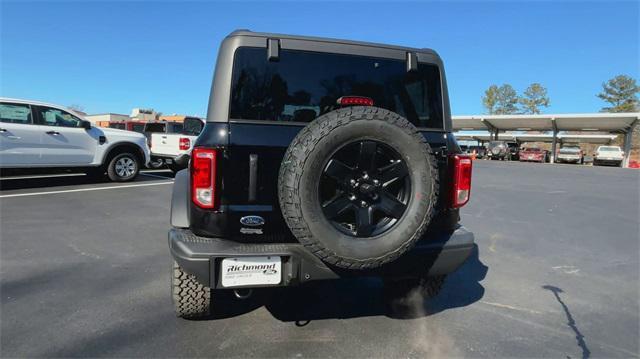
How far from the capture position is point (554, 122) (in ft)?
125

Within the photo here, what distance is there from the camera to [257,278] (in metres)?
2.43

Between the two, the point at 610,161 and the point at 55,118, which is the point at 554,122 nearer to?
the point at 610,161

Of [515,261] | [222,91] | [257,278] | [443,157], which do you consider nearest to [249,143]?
[222,91]

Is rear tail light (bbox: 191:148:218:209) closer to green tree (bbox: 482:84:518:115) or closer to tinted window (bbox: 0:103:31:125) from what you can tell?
tinted window (bbox: 0:103:31:125)

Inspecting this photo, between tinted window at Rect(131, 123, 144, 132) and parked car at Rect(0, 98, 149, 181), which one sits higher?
tinted window at Rect(131, 123, 144, 132)

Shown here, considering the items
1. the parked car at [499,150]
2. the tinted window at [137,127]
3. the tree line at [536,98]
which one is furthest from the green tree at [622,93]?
the tinted window at [137,127]

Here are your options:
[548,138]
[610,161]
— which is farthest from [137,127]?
[548,138]

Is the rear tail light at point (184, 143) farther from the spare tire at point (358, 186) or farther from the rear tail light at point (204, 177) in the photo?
the spare tire at point (358, 186)

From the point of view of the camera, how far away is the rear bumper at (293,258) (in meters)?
2.38

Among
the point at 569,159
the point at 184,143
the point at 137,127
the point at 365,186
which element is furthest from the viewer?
the point at 569,159

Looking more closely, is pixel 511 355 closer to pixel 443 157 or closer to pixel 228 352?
pixel 443 157

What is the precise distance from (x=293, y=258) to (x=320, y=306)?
3.30 feet

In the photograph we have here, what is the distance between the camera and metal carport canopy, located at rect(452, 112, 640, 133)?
33897 millimetres

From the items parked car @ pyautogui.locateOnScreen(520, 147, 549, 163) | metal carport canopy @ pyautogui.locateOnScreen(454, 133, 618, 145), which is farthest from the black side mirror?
metal carport canopy @ pyautogui.locateOnScreen(454, 133, 618, 145)
